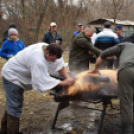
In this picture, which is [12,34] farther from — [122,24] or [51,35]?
[122,24]

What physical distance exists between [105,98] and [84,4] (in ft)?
78.4

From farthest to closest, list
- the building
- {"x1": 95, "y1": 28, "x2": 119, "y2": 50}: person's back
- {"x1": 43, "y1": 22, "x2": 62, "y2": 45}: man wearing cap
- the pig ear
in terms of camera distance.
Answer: the building < {"x1": 43, "y1": 22, "x2": 62, "y2": 45}: man wearing cap < {"x1": 95, "y1": 28, "x2": 119, "y2": 50}: person's back < the pig ear

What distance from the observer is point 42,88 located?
248cm

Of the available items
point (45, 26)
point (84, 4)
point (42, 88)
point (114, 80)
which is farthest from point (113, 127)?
point (84, 4)

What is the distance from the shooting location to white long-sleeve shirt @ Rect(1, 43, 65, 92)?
2451 millimetres

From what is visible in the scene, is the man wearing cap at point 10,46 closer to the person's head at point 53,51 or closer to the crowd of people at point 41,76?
the crowd of people at point 41,76

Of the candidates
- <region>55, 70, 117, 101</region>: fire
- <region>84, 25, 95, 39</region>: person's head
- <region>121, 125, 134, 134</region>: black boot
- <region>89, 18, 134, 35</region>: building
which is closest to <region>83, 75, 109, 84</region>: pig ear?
<region>55, 70, 117, 101</region>: fire

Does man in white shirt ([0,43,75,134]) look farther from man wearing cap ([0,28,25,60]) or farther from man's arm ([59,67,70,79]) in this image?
man wearing cap ([0,28,25,60])

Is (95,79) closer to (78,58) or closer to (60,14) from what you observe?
(78,58)

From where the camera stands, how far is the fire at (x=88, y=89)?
2.83 metres

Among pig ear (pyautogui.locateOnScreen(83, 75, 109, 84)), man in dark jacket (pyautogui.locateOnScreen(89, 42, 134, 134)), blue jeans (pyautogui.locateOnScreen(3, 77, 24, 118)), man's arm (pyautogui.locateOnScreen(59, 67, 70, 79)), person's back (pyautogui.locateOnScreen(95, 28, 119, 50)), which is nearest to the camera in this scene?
man in dark jacket (pyautogui.locateOnScreen(89, 42, 134, 134))

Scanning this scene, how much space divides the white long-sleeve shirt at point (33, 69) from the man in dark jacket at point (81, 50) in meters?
1.68

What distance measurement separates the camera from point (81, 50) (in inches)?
184

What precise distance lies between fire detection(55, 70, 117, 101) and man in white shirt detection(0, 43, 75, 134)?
15cm
